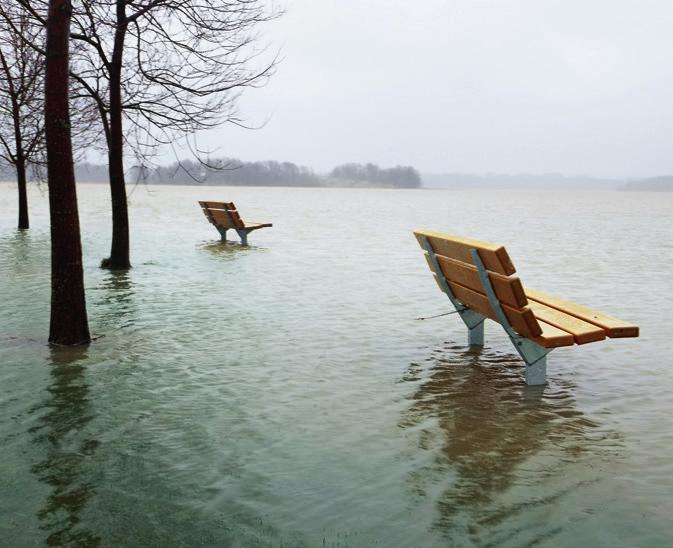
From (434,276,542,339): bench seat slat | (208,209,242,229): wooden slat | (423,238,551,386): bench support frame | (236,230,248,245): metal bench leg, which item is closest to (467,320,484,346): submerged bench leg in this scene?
(434,276,542,339): bench seat slat

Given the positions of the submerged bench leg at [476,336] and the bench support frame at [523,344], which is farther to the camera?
the submerged bench leg at [476,336]

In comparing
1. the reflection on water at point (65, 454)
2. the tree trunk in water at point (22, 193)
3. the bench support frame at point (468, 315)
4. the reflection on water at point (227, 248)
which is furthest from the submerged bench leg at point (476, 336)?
the tree trunk in water at point (22, 193)

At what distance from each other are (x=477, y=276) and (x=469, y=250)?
29cm

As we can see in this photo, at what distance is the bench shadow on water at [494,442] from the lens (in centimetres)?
421

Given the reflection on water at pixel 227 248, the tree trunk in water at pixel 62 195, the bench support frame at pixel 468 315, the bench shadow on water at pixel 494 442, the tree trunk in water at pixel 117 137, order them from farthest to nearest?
the reflection on water at pixel 227 248, the tree trunk in water at pixel 117 137, the bench support frame at pixel 468 315, the tree trunk in water at pixel 62 195, the bench shadow on water at pixel 494 442

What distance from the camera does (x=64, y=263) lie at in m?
8.02

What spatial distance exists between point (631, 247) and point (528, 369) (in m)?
18.8

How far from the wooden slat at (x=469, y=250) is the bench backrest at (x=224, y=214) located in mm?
13546

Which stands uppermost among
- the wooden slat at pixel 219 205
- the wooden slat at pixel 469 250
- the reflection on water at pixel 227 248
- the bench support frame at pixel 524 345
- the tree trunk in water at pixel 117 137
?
the tree trunk in water at pixel 117 137

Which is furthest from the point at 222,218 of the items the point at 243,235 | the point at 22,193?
the point at 22,193

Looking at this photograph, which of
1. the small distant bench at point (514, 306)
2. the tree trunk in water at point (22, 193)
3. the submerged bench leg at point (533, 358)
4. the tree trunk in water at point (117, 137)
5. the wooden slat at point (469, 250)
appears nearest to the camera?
the wooden slat at point (469, 250)

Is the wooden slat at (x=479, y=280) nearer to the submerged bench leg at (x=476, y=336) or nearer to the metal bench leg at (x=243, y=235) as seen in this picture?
the submerged bench leg at (x=476, y=336)

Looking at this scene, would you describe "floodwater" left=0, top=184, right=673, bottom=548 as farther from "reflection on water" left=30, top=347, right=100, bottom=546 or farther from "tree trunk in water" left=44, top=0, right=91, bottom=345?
"tree trunk in water" left=44, top=0, right=91, bottom=345

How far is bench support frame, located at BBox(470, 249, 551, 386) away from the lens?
21.0ft
